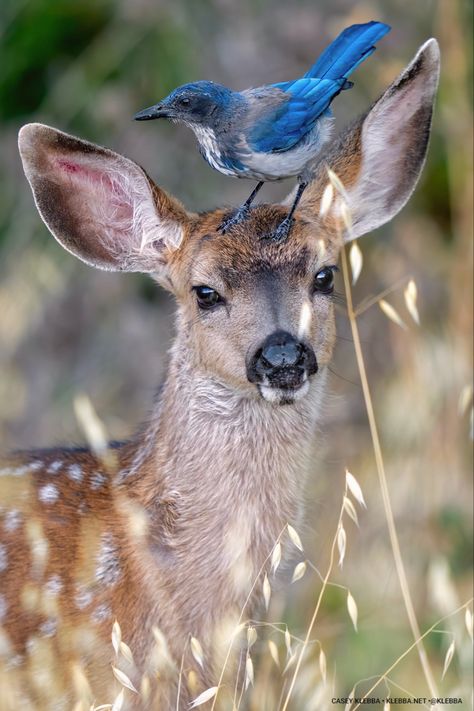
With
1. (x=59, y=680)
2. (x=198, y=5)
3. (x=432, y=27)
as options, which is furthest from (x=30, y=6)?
(x=59, y=680)

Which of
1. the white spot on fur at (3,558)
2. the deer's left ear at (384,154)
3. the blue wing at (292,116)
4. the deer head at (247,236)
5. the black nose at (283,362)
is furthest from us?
the white spot on fur at (3,558)

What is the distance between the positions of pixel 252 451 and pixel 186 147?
12.0 ft

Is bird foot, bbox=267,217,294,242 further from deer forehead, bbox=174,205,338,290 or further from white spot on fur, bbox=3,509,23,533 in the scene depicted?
white spot on fur, bbox=3,509,23,533

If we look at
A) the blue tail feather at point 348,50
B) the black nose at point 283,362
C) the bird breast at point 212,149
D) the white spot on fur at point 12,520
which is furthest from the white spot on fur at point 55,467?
the blue tail feather at point 348,50

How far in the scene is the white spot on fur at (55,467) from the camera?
4578 millimetres

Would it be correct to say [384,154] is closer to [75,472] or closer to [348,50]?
[348,50]

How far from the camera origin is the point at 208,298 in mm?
4172

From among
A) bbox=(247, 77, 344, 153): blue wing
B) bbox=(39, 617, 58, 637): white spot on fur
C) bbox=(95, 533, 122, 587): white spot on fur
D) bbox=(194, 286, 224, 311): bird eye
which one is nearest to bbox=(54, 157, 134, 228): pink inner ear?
bbox=(194, 286, 224, 311): bird eye

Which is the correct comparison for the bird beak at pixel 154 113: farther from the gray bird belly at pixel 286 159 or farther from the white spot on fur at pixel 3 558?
the white spot on fur at pixel 3 558

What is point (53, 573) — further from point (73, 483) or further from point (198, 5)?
point (198, 5)

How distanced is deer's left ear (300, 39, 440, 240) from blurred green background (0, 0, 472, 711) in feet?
2.32

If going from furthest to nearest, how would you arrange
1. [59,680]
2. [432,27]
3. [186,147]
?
[186,147]
[432,27]
[59,680]

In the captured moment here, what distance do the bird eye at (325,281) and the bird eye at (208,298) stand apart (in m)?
0.32

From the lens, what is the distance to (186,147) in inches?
297
